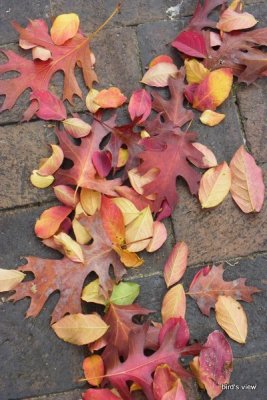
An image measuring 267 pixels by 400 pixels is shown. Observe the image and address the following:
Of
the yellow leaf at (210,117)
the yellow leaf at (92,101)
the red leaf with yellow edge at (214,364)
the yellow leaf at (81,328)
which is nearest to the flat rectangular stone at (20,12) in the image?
the yellow leaf at (92,101)

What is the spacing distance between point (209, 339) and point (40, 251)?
0.66 metres

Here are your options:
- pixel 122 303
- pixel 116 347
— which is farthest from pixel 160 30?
pixel 116 347

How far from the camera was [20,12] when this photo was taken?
211cm

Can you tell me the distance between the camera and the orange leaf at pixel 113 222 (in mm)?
1815

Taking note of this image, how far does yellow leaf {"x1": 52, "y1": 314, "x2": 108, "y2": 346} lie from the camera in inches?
67.3

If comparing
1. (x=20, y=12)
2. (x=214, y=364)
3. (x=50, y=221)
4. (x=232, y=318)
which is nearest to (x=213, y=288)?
(x=232, y=318)

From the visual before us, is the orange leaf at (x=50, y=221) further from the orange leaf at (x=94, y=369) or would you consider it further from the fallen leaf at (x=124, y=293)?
the orange leaf at (x=94, y=369)

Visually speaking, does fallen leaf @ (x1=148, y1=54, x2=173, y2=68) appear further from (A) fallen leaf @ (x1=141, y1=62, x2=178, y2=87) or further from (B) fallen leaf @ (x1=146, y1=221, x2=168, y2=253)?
(B) fallen leaf @ (x1=146, y1=221, x2=168, y2=253)

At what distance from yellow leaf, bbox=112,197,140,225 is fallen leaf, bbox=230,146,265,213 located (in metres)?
0.38

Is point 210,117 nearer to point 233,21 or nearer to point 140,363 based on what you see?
point 233,21

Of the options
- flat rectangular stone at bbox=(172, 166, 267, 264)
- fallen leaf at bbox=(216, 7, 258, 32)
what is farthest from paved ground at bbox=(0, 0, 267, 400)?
fallen leaf at bbox=(216, 7, 258, 32)

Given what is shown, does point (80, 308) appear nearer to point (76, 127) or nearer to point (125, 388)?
point (125, 388)

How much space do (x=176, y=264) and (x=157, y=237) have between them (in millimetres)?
117

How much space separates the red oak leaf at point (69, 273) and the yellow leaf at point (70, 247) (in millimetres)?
20
